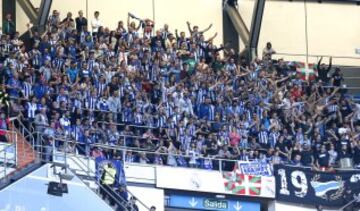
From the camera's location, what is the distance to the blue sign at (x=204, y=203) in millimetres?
31078

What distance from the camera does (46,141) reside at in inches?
1112

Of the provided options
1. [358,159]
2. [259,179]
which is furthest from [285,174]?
[358,159]

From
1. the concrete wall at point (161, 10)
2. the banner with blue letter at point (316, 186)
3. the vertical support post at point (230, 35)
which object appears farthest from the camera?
the vertical support post at point (230, 35)

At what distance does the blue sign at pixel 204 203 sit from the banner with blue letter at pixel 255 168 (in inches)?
33.6

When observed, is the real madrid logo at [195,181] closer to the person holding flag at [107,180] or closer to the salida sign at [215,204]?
the salida sign at [215,204]

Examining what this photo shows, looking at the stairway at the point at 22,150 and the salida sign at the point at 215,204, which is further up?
the stairway at the point at 22,150

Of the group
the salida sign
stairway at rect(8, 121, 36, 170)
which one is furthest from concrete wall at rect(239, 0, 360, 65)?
stairway at rect(8, 121, 36, 170)

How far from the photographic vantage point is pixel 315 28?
137 feet

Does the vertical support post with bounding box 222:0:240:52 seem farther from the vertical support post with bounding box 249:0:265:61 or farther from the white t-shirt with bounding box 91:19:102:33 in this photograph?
the white t-shirt with bounding box 91:19:102:33

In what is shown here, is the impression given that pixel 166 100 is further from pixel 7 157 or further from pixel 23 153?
pixel 7 157

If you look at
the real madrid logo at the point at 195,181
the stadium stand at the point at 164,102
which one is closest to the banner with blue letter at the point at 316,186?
the stadium stand at the point at 164,102

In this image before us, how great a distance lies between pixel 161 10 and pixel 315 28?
234 inches

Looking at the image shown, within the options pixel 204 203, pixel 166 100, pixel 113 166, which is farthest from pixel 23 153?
pixel 166 100

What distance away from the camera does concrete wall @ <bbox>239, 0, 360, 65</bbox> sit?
41.4m
